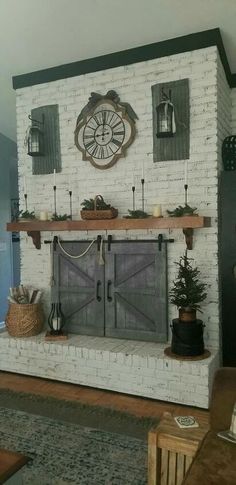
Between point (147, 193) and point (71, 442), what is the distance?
2.27 m

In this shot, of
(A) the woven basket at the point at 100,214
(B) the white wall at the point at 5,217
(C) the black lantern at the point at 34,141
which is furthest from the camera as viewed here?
(B) the white wall at the point at 5,217

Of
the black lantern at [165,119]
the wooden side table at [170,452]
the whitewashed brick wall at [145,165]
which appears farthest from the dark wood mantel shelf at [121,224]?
the wooden side table at [170,452]

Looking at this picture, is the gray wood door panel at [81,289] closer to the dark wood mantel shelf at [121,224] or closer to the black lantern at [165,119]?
the dark wood mantel shelf at [121,224]

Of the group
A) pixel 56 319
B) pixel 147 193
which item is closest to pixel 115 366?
pixel 56 319

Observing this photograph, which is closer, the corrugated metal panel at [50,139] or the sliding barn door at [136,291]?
the sliding barn door at [136,291]

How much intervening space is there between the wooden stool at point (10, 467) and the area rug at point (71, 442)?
55 centimetres

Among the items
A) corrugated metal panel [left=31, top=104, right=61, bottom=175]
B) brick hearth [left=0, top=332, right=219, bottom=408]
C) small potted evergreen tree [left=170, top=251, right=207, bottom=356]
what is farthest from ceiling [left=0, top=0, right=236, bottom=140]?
brick hearth [left=0, top=332, right=219, bottom=408]

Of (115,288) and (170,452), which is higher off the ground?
(115,288)

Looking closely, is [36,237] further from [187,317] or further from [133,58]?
[133,58]

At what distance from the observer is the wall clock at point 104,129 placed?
3.84m

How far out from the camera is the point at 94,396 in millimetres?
3381

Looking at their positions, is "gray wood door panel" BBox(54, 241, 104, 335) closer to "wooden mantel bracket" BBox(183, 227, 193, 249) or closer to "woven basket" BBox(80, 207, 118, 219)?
"woven basket" BBox(80, 207, 118, 219)

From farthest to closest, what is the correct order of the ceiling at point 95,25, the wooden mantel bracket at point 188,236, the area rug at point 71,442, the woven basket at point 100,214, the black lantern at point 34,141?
the black lantern at point 34,141 → the woven basket at point 100,214 → the wooden mantel bracket at point 188,236 → the ceiling at point 95,25 → the area rug at point 71,442

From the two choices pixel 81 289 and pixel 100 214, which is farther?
pixel 81 289
